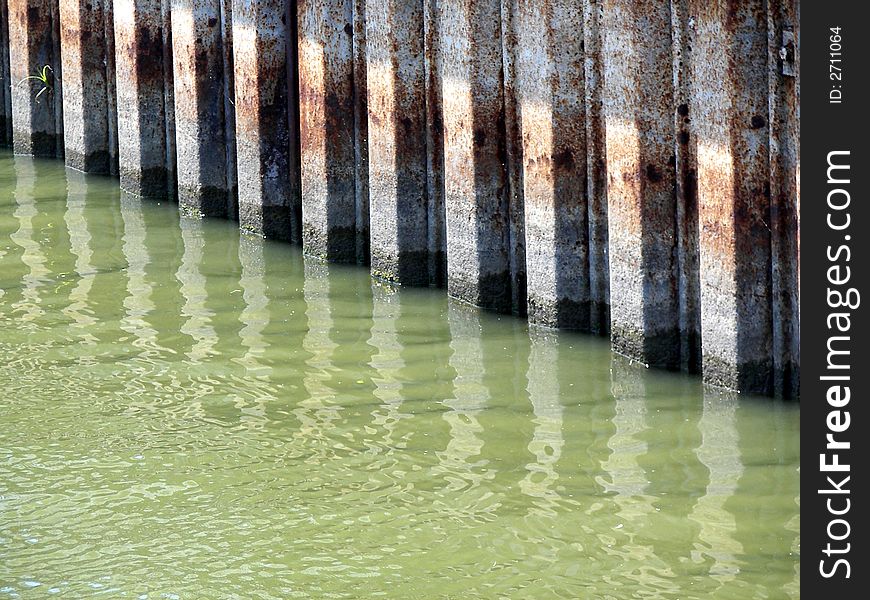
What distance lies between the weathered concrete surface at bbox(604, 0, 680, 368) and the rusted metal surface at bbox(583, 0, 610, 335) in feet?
0.59

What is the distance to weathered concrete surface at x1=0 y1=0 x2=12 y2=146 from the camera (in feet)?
51.3

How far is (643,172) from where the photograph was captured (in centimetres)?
917

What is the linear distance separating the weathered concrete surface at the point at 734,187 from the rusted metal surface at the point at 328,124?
3.34m

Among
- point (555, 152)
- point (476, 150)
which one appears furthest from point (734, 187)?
point (476, 150)

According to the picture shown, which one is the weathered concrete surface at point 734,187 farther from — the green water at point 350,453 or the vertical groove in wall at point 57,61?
the vertical groove in wall at point 57,61

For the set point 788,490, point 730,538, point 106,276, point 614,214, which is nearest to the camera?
point 730,538

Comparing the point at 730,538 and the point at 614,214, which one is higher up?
the point at 614,214

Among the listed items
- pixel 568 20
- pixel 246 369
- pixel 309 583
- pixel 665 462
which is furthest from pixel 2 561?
pixel 568 20

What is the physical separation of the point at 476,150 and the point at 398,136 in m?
0.81

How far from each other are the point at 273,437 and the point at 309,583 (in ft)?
5.77

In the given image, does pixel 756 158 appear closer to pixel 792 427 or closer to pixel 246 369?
pixel 792 427

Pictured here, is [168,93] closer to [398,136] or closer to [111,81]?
[111,81]

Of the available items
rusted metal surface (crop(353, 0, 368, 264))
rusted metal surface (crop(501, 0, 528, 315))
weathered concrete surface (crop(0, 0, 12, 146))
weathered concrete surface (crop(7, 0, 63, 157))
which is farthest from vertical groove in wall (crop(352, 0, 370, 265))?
weathered concrete surface (crop(0, 0, 12, 146))
